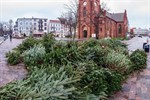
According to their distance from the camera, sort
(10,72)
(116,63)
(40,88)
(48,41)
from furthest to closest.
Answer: (48,41) → (116,63) → (10,72) → (40,88)

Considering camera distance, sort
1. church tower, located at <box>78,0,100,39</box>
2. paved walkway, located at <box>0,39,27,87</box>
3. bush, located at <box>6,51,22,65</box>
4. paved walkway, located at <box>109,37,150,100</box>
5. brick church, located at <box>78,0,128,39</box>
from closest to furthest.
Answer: paved walkway, located at <box>0,39,27,87</box>
paved walkway, located at <box>109,37,150,100</box>
bush, located at <box>6,51,22,65</box>
brick church, located at <box>78,0,128,39</box>
church tower, located at <box>78,0,100,39</box>

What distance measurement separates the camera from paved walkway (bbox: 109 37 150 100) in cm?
751

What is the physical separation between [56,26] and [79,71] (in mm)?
121564

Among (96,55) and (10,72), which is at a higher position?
(96,55)

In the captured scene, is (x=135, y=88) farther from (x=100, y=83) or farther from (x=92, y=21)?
(x=92, y=21)

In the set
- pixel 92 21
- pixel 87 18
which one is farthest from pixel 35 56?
pixel 87 18

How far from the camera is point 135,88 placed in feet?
28.0

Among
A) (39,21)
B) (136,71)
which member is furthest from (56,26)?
(136,71)

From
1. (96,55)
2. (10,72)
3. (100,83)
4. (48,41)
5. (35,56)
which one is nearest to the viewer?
(100,83)

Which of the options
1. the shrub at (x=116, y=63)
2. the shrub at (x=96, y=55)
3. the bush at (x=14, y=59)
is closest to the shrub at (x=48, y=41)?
the bush at (x=14, y=59)

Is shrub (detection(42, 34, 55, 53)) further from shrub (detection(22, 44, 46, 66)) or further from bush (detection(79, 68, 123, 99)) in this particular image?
bush (detection(79, 68, 123, 99))

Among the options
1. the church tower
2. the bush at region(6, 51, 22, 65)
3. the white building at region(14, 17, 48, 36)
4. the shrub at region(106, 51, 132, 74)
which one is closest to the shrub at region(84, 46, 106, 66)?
the shrub at region(106, 51, 132, 74)

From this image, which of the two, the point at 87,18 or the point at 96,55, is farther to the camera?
the point at 87,18

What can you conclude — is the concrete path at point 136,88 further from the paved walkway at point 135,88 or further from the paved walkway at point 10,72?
the paved walkway at point 10,72
